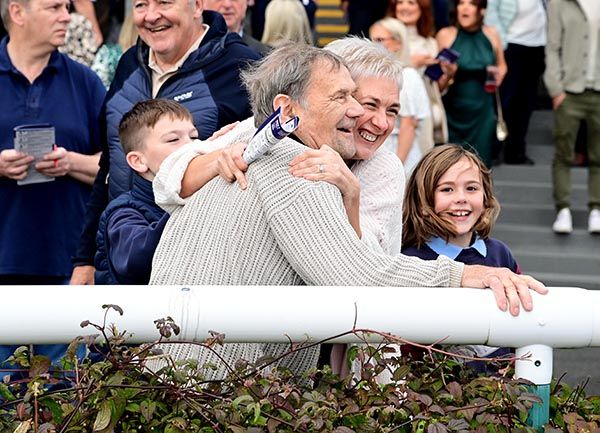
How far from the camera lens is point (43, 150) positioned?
19.0 ft

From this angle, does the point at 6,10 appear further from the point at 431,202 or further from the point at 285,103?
the point at 285,103

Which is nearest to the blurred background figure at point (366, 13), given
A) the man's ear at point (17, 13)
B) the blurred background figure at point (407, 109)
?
the blurred background figure at point (407, 109)

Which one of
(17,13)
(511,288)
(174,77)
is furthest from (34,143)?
(511,288)

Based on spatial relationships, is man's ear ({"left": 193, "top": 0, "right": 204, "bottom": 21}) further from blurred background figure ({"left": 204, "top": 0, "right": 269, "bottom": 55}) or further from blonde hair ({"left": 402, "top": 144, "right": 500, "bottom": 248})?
blurred background figure ({"left": 204, "top": 0, "right": 269, "bottom": 55})

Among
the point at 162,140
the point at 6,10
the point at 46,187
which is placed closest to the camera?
the point at 162,140

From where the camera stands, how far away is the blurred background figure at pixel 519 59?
10758 mm

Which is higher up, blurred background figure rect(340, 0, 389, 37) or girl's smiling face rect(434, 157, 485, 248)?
girl's smiling face rect(434, 157, 485, 248)

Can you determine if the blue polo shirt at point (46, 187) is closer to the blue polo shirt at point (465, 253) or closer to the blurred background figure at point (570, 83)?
the blue polo shirt at point (465, 253)

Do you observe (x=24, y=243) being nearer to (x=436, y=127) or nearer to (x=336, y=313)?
(x=336, y=313)

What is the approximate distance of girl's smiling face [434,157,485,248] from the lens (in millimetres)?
4523

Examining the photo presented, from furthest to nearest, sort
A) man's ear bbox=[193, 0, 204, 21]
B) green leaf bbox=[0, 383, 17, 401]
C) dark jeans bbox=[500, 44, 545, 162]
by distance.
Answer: dark jeans bbox=[500, 44, 545, 162] < man's ear bbox=[193, 0, 204, 21] < green leaf bbox=[0, 383, 17, 401]

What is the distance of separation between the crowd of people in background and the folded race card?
13 millimetres

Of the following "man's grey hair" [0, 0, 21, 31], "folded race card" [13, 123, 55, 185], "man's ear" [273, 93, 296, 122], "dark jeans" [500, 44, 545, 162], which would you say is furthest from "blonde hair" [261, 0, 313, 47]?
"man's ear" [273, 93, 296, 122]

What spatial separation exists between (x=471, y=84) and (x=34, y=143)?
488 cm
